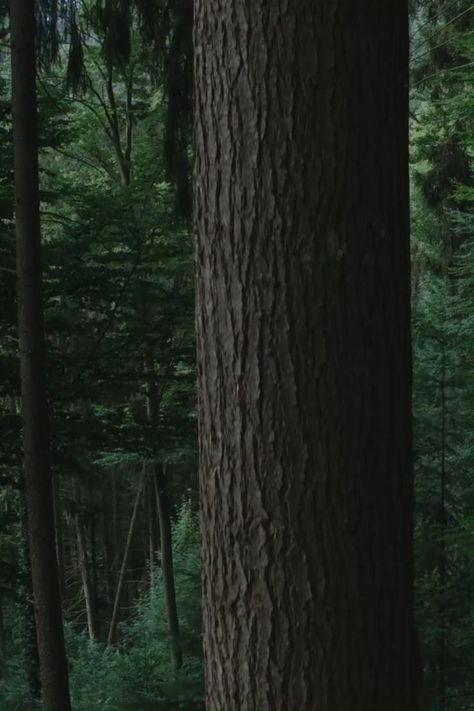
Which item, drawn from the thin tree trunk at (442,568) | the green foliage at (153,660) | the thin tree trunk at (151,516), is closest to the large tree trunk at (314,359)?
the thin tree trunk at (442,568)

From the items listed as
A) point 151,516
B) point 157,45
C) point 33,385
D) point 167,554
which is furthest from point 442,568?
point 151,516

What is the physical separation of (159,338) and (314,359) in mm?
6951

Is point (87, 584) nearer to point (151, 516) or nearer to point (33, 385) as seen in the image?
point (151, 516)

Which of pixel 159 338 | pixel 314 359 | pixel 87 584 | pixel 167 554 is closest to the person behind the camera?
pixel 314 359

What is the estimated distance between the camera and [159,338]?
28.6 feet

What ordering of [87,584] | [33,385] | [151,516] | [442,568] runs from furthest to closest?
[151,516], [87,584], [442,568], [33,385]

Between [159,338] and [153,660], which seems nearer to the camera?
[159,338]

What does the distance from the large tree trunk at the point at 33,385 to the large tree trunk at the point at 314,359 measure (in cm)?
419

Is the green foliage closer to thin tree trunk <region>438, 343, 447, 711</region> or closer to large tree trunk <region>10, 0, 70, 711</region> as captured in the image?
thin tree trunk <region>438, 343, 447, 711</region>

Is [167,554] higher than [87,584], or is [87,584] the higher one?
[167,554]

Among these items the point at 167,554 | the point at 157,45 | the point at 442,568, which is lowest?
the point at 167,554

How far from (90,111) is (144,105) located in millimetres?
1186

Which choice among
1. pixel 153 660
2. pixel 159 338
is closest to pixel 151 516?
pixel 153 660

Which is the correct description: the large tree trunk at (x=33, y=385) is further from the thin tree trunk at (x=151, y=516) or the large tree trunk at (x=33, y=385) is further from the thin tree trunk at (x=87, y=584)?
the thin tree trunk at (x=151, y=516)
